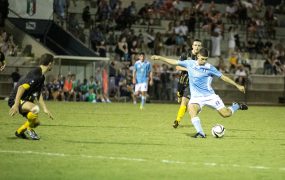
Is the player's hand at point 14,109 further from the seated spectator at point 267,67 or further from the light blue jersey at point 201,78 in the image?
the seated spectator at point 267,67

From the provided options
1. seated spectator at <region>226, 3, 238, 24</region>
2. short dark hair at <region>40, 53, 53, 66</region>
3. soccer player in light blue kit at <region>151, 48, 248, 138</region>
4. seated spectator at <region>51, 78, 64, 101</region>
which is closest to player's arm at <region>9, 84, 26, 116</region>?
short dark hair at <region>40, 53, 53, 66</region>

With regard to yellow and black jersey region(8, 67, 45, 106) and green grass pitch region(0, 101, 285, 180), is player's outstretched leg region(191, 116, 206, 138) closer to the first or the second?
green grass pitch region(0, 101, 285, 180)

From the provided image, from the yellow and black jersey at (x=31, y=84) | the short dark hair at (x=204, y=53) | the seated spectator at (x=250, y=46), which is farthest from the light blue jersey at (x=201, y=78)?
the seated spectator at (x=250, y=46)

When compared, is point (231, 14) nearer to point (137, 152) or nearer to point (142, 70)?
point (142, 70)

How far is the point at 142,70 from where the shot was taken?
1121 inches

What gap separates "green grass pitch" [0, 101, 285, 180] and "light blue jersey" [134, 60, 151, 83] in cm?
946

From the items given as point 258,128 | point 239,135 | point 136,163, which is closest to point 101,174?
point 136,163

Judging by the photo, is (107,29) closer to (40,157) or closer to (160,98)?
(160,98)

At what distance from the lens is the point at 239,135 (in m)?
16.4

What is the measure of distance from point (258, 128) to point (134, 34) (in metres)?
19.5

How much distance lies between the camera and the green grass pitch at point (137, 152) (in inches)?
396

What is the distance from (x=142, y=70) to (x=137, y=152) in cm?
1623

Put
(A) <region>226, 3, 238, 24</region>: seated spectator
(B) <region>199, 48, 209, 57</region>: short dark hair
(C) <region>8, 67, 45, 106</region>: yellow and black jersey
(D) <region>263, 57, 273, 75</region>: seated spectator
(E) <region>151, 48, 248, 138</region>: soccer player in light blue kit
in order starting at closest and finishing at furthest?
(C) <region>8, 67, 45, 106</region>: yellow and black jersey → (B) <region>199, 48, 209, 57</region>: short dark hair → (E) <region>151, 48, 248, 138</region>: soccer player in light blue kit → (D) <region>263, 57, 273, 75</region>: seated spectator → (A) <region>226, 3, 238, 24</region>: seated spectator

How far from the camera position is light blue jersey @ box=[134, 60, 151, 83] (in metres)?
28.5
